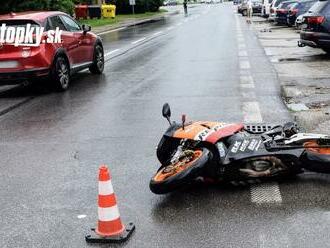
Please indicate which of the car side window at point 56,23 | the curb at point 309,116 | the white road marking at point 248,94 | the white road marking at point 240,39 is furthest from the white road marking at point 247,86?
the white road marking at point 240,39

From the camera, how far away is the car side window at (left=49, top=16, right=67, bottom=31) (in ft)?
40.7

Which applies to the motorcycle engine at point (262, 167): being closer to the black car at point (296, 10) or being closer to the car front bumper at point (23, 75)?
the car front bumper at point (23, 75)

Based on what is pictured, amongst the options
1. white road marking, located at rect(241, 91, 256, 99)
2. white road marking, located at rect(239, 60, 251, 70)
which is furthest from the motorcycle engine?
white road marking, located at rect(239, 60, 251, 70)

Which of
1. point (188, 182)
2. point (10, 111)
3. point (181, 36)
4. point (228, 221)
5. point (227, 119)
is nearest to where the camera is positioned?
point (228, 221)

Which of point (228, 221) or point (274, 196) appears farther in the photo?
point (274, 196)

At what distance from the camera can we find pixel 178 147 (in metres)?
5.62

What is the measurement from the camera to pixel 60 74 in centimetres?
1223

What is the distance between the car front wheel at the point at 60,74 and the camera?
12008 mm

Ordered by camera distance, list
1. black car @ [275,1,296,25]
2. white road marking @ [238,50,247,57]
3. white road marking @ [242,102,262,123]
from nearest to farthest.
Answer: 1. white road marking @ [242,102,262,123]
2. white road marking @ [238,50,247,57]
3. black car @ [275,1,296,25]

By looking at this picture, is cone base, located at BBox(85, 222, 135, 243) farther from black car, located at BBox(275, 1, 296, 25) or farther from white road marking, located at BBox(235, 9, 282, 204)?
black car, located at BBox(275, 1, 296, 25)

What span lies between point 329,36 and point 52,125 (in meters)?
9.36

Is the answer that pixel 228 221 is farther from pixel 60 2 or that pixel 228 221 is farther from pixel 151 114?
pixel 60 2

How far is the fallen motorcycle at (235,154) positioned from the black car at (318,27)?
10.6m

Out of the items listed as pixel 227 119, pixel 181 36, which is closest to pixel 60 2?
pixel 181 36
